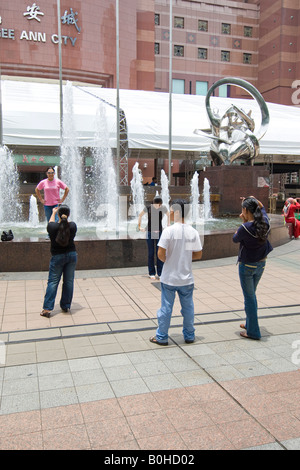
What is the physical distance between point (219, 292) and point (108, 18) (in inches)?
1068

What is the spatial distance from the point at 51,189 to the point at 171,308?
4286 mm

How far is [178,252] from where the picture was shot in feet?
14.1

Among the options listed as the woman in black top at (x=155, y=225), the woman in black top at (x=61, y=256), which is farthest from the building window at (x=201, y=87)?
the woman in black top at (x=61, y=256)

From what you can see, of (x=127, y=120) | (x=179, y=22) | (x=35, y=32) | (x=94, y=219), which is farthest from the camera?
(x=179, y=22)

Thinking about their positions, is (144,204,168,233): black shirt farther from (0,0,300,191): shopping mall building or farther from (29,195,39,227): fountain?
(0,0,300,191): shopping mall building

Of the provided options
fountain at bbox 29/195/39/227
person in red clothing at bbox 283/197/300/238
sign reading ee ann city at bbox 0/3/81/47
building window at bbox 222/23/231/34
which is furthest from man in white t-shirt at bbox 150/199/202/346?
building window at bbox 222/23/231/34

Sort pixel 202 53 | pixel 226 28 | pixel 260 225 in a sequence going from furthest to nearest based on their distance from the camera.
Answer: pixel 226 28 → pixel 202 53 → pixel 260 225

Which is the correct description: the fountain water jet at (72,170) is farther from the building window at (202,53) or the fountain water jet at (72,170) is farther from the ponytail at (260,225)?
the building window at (202,53)

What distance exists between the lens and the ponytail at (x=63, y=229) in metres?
5.05

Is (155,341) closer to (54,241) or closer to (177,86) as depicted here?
(54,241)

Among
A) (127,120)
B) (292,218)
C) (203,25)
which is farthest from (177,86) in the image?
(292,218)

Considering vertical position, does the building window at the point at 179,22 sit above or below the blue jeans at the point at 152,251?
above

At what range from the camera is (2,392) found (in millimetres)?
3422

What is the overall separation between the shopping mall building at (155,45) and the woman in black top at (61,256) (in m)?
18.5
